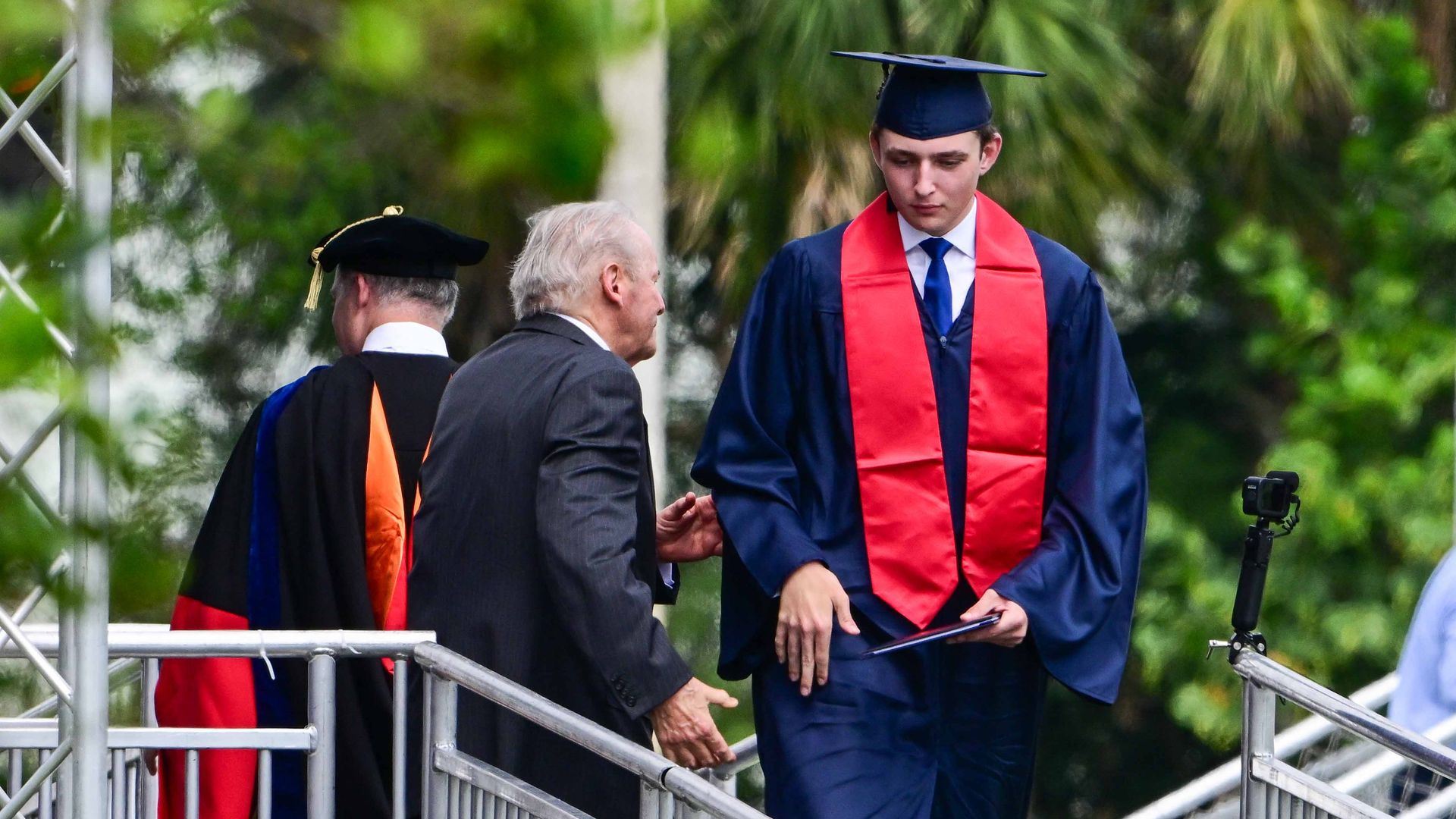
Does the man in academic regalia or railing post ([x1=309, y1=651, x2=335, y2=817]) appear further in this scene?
the man in academic regalia

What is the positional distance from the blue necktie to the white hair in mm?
477

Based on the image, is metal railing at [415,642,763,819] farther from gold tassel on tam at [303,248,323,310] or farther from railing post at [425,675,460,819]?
gold tassel on tam at [303,248,323,310]

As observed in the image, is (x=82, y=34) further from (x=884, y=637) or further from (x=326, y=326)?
(x=326, y=326)

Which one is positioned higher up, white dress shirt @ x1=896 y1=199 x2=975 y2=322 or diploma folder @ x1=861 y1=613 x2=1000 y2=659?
white dress shirt @ x1=896 y1=199 x2=975 y2=322

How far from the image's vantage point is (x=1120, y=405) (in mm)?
3752

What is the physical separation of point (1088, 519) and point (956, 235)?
508mm

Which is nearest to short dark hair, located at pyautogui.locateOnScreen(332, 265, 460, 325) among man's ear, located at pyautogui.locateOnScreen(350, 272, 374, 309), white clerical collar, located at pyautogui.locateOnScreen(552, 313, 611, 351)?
man's ear, located at pyautogui.locateOnScreen(350, 272, 374, 309)

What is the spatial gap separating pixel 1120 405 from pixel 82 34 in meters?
2.33

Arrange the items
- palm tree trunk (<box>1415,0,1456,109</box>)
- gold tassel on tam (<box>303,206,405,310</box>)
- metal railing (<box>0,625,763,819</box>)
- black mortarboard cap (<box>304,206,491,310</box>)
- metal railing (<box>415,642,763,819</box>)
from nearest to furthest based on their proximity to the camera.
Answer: metal railing (<box>415,642,763,819</box>) → metal railing (<box>0,625,763,819</box>) → black mortarboard cap (<box>304,206,491,310</box>) → gold tassel on tam (<box>303,206,405,310</box>) → palm tree trunk (<box>1415,0,1456,109</box>)

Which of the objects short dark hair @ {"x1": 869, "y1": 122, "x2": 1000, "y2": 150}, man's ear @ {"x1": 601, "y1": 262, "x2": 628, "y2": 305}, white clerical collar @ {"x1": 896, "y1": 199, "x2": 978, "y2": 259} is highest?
short dark hair @ {"x1": 869, "y1": 122, "x2": 1000, "y2": 150}

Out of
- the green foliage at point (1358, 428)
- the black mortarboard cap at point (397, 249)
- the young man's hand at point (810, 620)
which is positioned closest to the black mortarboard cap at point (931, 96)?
the young man's hand at point (810, 620)

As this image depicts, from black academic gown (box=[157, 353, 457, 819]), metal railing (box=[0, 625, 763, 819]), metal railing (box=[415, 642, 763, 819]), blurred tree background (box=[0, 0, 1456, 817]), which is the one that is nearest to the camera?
metal railing (box=[415, 642, 763, 819])

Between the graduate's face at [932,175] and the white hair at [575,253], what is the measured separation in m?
0.44

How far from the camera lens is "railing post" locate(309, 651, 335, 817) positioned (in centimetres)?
348
